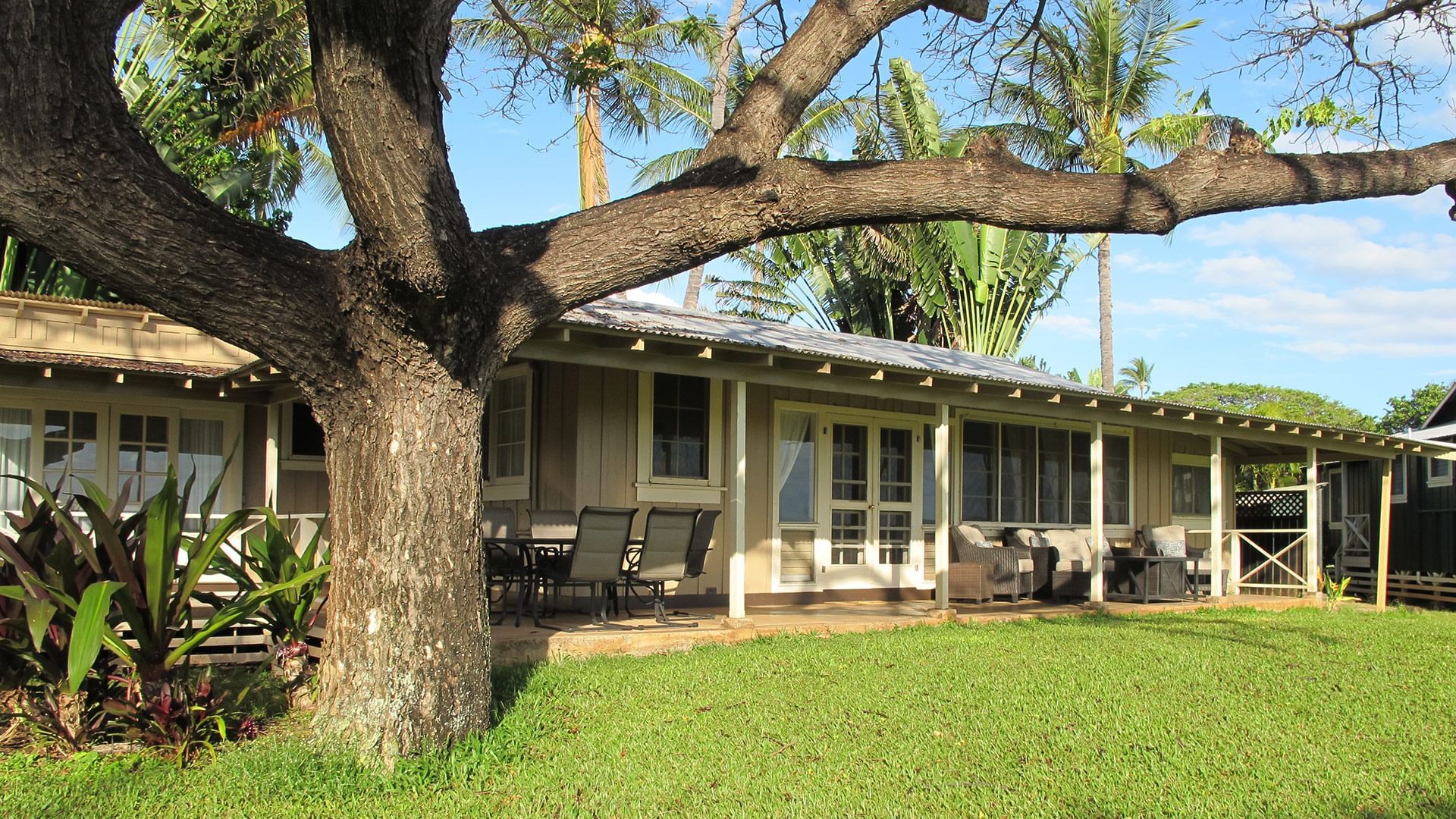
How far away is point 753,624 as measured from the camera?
9109 millimetres

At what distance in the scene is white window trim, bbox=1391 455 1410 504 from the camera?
20047 millimetres

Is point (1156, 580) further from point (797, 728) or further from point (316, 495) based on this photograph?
point (316, 495)

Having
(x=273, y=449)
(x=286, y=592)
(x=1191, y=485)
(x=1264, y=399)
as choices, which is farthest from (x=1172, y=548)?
(x=1264, y=399)

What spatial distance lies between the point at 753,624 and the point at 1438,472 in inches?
627

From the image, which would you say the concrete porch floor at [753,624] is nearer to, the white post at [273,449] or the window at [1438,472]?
the white post at [273,449]

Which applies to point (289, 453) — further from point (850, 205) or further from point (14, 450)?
point (850, 205)

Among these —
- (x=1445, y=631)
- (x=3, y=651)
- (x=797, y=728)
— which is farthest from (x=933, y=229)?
(x=3, y=651)

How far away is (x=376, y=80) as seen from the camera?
17.2 ft

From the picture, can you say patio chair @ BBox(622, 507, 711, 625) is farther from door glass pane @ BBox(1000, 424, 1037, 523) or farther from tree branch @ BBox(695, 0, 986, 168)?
door glass pane @ BBox(1000, 424, 1037, 523)

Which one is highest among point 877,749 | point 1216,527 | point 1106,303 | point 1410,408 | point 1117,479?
point 1106,303

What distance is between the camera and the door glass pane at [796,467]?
466 inches

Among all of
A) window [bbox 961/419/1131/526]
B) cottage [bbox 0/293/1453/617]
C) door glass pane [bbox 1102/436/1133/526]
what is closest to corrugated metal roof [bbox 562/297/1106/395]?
cottage [bbox 0/293/1453/617]

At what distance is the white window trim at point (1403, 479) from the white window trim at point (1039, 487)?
7.84 meters

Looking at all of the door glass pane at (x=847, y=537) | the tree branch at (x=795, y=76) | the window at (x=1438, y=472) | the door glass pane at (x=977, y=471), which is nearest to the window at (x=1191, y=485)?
the door glass pane at (x=977, y=471)
